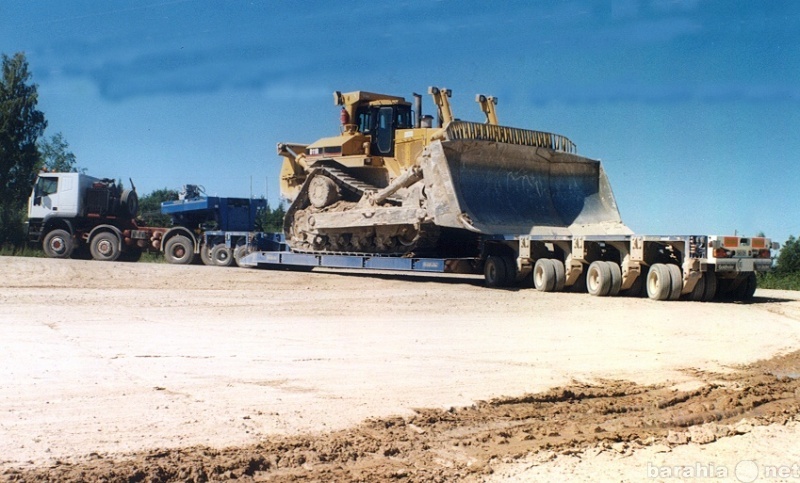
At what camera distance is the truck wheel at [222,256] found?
88.1 ft

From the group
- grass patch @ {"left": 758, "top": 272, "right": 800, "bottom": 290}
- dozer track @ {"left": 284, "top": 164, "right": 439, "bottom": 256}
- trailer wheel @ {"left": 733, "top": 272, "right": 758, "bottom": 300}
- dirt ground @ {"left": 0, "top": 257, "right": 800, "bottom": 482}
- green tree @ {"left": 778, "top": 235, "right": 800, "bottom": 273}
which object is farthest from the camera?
green tree @ {"left": 778, "top": 235, "right": 800, "bottom": 273}

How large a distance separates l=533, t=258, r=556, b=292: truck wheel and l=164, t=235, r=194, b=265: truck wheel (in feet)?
43.4

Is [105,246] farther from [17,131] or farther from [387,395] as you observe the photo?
[387,395]

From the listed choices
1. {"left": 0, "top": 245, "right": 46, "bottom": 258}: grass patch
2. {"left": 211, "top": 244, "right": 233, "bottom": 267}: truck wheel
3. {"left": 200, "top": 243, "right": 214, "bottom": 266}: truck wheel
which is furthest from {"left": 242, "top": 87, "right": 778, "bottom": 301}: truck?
{"left": 0, "top": 245, "right": 46, "bottom": 258}: grass patch

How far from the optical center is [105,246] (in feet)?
Answer: 91.8

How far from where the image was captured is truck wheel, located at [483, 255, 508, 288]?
1905 centimetres

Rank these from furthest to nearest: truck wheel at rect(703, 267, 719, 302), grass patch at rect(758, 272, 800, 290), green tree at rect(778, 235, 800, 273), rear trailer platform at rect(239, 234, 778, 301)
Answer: green tree at rect(778, 235, 800, 273)
grass patch at rect(758, 272, 800, 290)
truck wheel at rect(703, 267, 719, 302)
rear trailer platform at rect(239, 234, 778, 301)

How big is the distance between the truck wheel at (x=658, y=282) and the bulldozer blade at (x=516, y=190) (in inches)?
153

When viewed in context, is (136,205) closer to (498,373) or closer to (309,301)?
(309,301)

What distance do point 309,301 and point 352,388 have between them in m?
8.04

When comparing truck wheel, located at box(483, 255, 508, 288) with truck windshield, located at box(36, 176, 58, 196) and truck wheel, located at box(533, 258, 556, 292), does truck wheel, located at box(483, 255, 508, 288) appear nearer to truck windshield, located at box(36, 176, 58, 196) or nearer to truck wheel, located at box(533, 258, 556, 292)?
truck wheel, located at box(533, 258, 556, 292)

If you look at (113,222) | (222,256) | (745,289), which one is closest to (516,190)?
(745,289)

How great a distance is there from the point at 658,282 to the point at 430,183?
5.57m

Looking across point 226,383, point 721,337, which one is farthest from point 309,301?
point 226,383
